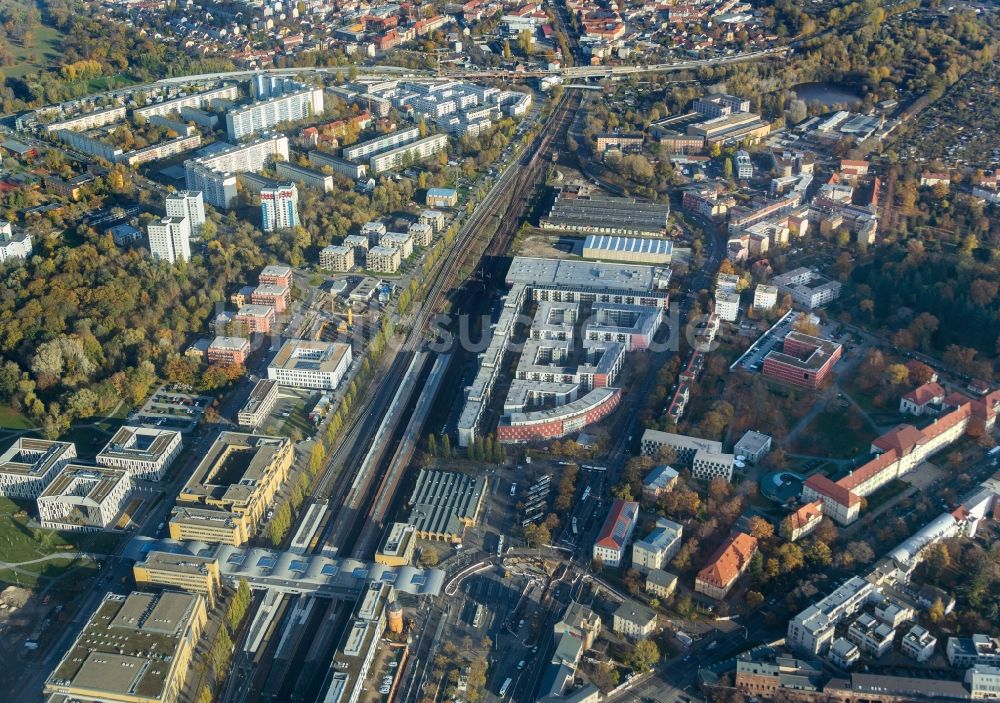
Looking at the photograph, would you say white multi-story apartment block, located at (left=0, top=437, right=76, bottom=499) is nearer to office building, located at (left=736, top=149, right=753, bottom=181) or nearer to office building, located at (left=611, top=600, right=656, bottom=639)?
office building, located at (left=611, top=600, right=656, bottom=639)

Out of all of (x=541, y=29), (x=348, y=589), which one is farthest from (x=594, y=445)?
(x=541, y=29)

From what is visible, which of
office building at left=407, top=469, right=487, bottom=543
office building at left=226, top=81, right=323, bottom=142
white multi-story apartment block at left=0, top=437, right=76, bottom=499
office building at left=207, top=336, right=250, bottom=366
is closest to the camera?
office building at left=407, top=469, right=487, bottom=543

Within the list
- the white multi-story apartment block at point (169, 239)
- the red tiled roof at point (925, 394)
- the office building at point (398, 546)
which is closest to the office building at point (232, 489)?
the office building at point (398, 546)

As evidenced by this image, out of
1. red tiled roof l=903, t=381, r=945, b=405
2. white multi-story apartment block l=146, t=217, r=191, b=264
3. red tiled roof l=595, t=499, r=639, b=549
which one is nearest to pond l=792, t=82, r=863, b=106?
red tiled roof l=903, t=381, r=945, b=405

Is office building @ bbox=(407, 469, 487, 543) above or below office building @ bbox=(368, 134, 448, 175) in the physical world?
below

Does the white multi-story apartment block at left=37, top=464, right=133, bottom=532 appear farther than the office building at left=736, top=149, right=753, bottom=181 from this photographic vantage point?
No

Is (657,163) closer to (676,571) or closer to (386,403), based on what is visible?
(386,403)

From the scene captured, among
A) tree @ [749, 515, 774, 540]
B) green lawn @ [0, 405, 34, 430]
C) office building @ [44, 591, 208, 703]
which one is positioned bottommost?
green lawn @ [0, 405, 34, 430]

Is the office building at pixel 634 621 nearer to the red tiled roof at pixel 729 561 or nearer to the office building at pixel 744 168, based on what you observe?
the red tiled roof at pixel 729 561

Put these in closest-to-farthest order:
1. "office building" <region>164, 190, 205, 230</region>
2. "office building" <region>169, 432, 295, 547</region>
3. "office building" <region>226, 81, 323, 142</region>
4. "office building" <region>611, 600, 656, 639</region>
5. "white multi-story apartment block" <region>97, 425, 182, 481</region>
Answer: "office building" <region>611, 600, 656, 639</region> → "office building" <region>169, 432, 295, 547</region> → "white multi-story apartment block" <region>97, 425, 182, 481</region> → "office building" <region>164, 190, 205, 230</region> → "office building" <region>226, 81, 323, 142</region>
